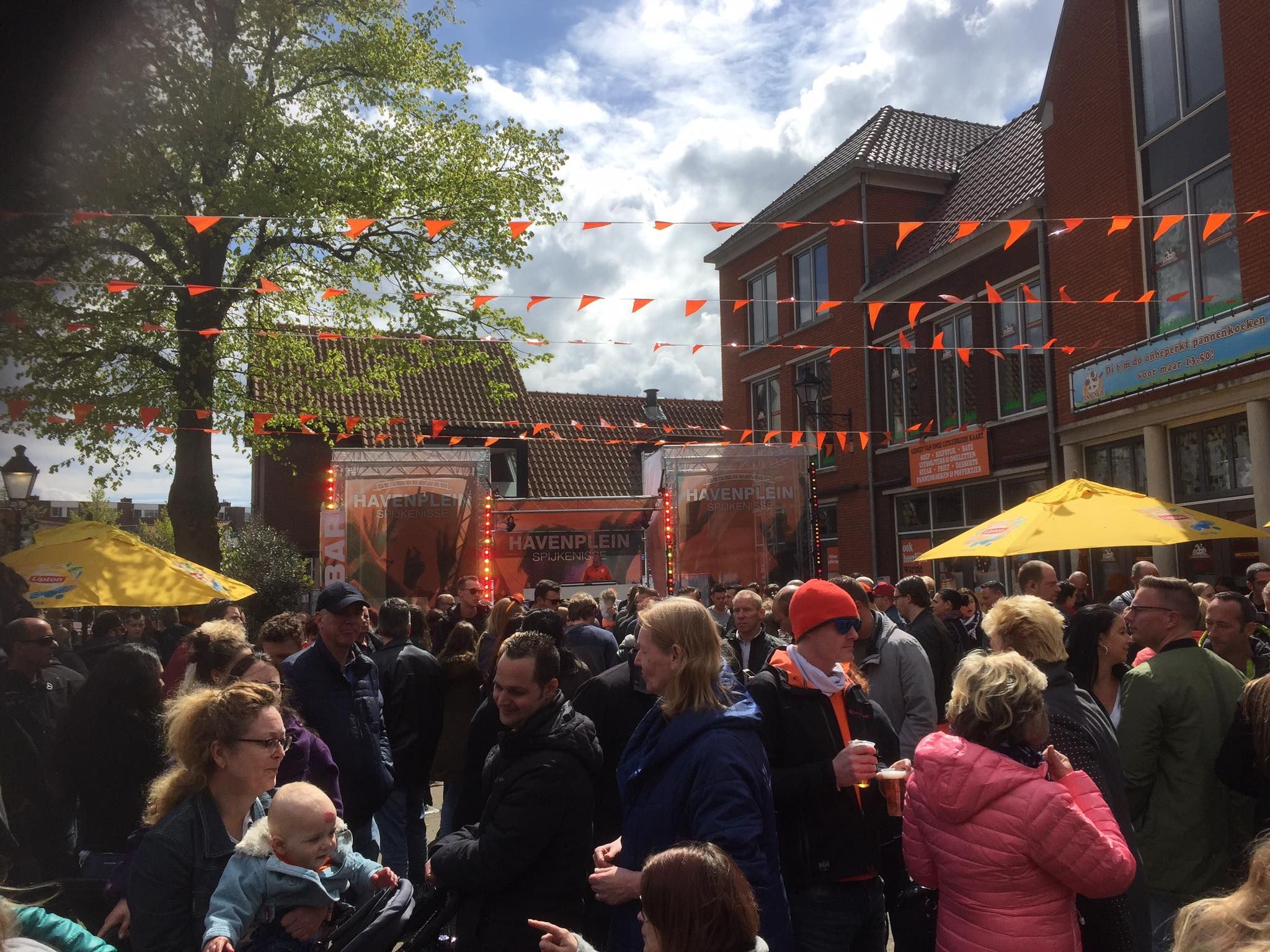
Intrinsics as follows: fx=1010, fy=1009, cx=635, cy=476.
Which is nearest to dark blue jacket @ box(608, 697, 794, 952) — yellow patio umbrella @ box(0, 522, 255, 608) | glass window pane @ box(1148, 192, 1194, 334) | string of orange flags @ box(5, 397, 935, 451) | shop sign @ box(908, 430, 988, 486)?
string of orange flags @ box(5, 397, 935, 451)

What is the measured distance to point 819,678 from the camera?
3529 mm

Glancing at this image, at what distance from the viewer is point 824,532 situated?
23719mm

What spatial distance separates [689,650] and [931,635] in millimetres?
4099

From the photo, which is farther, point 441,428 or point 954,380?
point 441,428

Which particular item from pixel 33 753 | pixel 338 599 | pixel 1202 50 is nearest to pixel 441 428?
pixel 1202 50

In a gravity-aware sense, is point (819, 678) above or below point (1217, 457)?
below

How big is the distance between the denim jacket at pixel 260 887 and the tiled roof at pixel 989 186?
17169 mm

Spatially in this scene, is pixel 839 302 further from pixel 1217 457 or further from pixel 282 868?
pixel 282 868

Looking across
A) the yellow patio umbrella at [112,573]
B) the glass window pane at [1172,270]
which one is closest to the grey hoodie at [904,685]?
the yellow patio umbrella at [112,573]

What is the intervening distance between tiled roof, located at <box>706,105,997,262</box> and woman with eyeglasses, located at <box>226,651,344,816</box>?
19889 mm

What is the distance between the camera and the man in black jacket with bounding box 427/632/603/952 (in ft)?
10.2

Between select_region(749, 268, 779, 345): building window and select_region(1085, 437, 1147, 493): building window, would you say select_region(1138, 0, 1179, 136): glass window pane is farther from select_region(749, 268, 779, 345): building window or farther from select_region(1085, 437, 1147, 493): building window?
select_region(749, 268, 779, 345): building window

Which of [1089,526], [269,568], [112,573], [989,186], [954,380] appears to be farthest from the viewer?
[269,568]

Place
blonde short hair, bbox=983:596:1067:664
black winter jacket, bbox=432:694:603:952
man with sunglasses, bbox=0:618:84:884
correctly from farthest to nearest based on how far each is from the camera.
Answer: man with sunglasses, bbox=0:618:84:884, blonde short hair, bbox=983:596:1067:664, black winter jacket, bbox=432:694:603:952
